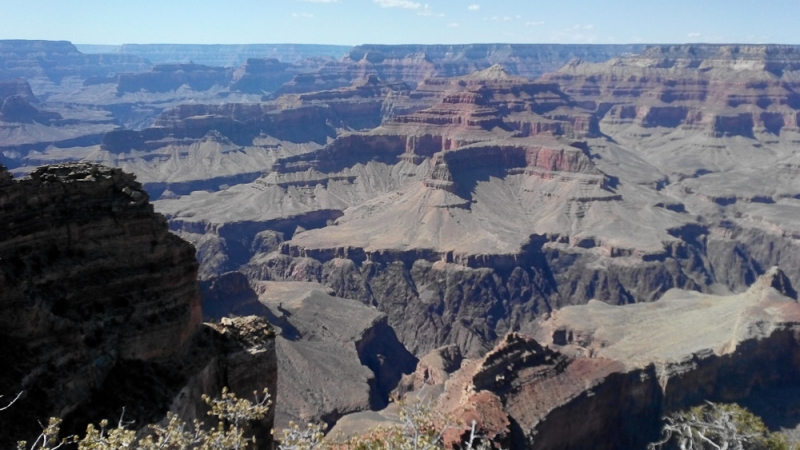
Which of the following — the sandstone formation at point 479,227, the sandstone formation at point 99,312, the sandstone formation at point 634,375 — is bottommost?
the sandstone formation at point 479,227

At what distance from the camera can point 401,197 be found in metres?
141

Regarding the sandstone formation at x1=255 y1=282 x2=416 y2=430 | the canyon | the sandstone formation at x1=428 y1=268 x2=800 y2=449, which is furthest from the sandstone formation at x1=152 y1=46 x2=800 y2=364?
the sandstone formation at x1=428 y1=268 x2=800 y2=449

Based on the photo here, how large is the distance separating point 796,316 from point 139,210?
2263 inches

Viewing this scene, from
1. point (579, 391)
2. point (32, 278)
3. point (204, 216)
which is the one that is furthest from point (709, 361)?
point (204, 216)

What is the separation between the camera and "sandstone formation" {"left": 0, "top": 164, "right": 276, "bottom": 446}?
77.7 feet

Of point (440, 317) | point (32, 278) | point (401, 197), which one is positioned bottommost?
point (440, 317)

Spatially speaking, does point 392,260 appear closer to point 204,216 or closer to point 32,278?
point 204,216

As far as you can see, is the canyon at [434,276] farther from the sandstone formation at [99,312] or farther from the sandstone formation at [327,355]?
the sandstone formation at [327,355]

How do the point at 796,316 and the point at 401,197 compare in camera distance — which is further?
the point at 401,197

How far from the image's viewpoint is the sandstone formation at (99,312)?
23672mm

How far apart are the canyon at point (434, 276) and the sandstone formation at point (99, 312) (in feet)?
0.31

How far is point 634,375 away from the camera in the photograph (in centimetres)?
5091

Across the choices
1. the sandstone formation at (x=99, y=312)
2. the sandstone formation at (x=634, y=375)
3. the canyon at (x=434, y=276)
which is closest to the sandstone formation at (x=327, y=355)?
the canyon at (x=434, y=276)

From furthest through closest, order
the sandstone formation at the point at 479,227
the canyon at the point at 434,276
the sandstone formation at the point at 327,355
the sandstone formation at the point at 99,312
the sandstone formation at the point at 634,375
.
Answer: the sandstone formation at the point at 479,227
the sandstone formation at the point at 327,355
the sandstone formation at the point at 634,375
the canyon at the point at 434,276
the sandstone formation at the point at 99,312
